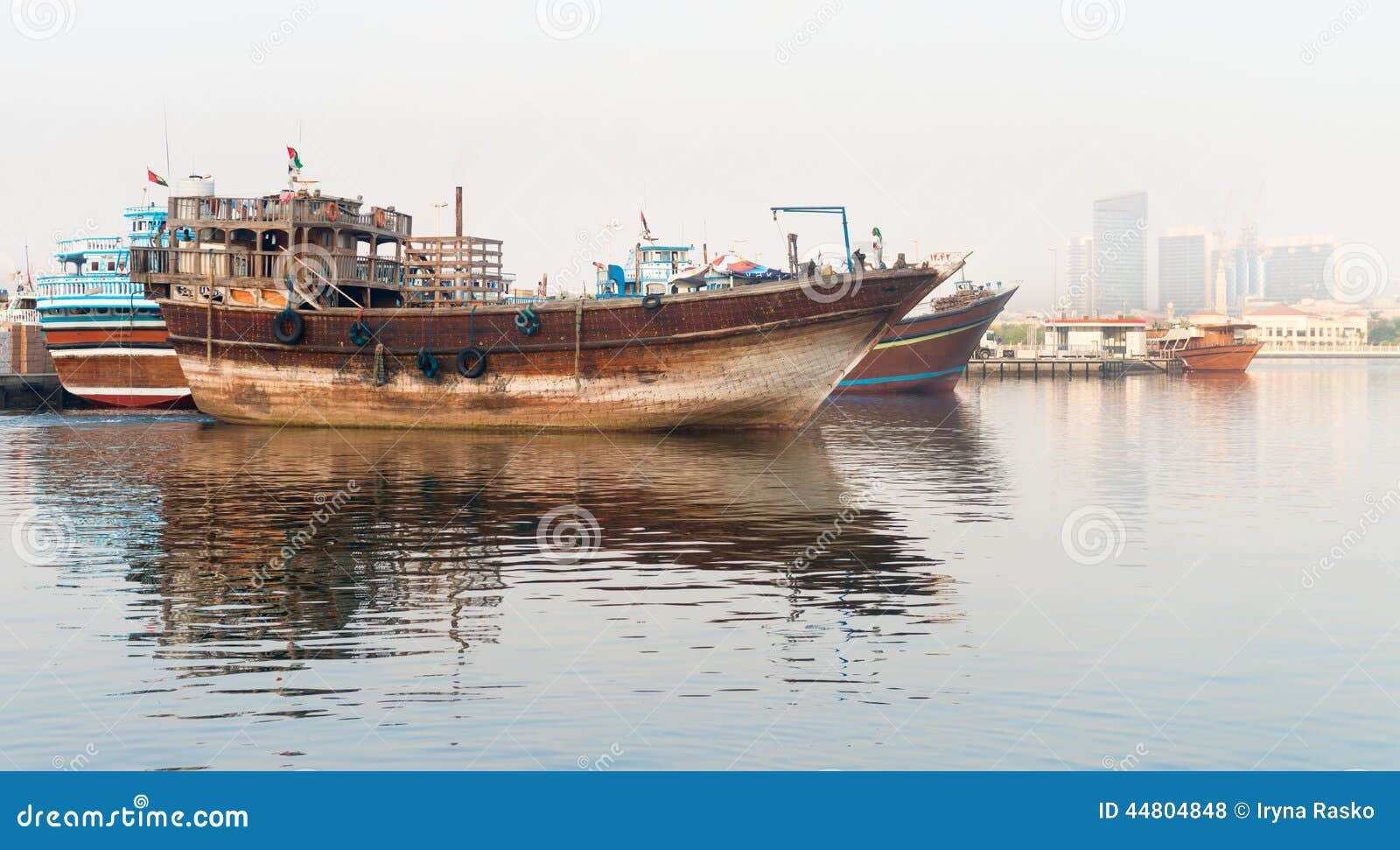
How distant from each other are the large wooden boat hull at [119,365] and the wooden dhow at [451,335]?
9.72 metres

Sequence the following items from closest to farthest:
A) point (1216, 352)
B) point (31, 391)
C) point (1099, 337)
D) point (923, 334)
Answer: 1. point (31, 391)
2. point (923, 334)
3. point (1216, 352)
4. point (1099, 337)

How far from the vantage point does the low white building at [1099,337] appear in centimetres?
14125

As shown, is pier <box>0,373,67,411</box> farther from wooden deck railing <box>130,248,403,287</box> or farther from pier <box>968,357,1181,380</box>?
pier <box>968,357,1181,380</box>

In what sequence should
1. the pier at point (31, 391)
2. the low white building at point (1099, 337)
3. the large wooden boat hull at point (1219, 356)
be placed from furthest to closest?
the low white building at point (1099, 337), the large wooden boat hull at point (1219, 356), the pier at point (31, 391)

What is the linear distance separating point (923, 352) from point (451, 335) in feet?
129

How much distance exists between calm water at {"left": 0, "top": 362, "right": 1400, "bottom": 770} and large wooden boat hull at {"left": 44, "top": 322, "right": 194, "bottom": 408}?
28.1 m

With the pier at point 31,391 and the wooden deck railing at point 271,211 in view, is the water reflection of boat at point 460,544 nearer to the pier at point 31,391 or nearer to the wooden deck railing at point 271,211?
the wooden deck railing at point 271,211

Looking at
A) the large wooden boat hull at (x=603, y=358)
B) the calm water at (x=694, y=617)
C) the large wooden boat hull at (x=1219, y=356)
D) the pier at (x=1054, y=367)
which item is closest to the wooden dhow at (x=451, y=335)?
the large wooden boat hull at (x=603, y=358)

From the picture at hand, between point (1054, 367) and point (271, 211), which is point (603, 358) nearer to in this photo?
point (271, 211)

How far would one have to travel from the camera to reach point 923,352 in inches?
2972

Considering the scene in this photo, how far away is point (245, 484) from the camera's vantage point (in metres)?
28.5

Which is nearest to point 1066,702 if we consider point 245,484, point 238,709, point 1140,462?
point 238,709

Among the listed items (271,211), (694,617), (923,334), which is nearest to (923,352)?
(923,334)

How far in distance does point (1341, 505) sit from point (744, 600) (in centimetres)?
1613
